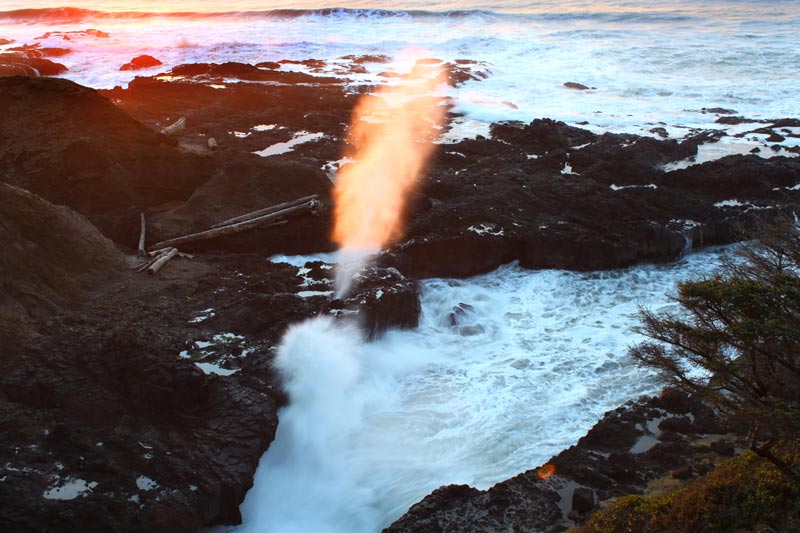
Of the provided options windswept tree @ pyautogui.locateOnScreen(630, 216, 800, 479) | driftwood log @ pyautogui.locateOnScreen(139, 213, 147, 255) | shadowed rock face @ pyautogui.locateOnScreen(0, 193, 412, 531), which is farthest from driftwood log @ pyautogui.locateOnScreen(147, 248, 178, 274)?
windswept tree @ pyautogui.locateOnScreen(630, 216, 800, 479)

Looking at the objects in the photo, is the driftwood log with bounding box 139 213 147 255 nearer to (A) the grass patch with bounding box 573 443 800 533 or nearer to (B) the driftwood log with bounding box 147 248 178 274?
(B) the driftwood log with bounding box 147 248 178 274

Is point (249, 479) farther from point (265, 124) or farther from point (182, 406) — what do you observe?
point (265, 124)

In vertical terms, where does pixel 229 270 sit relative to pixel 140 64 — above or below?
below

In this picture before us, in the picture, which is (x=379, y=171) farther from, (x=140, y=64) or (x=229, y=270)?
(x=140, y=64)

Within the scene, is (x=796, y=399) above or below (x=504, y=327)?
above

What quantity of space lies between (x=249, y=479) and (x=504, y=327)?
7014 millimetres

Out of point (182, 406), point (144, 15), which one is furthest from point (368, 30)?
point (182, 406)

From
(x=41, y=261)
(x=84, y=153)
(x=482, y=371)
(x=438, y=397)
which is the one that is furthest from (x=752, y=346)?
(x=84, y=153)

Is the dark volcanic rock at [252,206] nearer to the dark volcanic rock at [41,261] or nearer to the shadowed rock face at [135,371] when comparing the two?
the shadowed rock face at [135,371]

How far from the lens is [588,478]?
33.2ft

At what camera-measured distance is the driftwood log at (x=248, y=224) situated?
16.7 m

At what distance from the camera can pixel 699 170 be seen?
836 inches

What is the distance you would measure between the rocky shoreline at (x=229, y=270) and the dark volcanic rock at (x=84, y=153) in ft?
0.19

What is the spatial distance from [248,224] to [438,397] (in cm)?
748
